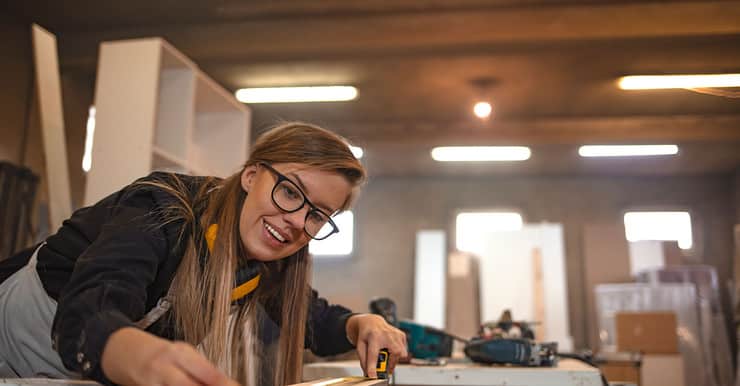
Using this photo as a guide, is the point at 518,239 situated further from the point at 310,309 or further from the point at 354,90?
the point at 310,309

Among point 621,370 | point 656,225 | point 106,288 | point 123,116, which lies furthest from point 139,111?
point 656,225

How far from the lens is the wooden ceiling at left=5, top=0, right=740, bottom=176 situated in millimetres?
3688

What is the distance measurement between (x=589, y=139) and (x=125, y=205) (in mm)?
5258

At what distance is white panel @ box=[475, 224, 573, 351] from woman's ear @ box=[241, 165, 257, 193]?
551cm

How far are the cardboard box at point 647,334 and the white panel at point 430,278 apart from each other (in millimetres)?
1991

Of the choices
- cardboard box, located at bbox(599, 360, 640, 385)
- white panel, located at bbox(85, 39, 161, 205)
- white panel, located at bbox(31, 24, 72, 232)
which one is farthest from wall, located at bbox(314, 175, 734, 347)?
white panel, located at bbox(85, 39, 161, 205)

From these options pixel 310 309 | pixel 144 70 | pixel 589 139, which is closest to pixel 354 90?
pixel 589 139

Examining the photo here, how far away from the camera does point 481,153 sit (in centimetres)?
613

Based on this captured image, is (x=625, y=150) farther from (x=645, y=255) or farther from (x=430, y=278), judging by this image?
(x=430, y=278)

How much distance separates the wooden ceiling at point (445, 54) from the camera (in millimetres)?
3688

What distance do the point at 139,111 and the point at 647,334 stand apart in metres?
4.33

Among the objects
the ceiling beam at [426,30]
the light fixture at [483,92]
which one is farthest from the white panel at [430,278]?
the ceiling beam at [426,30]

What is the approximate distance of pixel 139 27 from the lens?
4.17 meters

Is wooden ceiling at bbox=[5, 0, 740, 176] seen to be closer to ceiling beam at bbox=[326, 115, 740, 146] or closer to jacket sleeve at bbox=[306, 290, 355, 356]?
ceiling beam at bbox=[326, 115, 740, 146]
